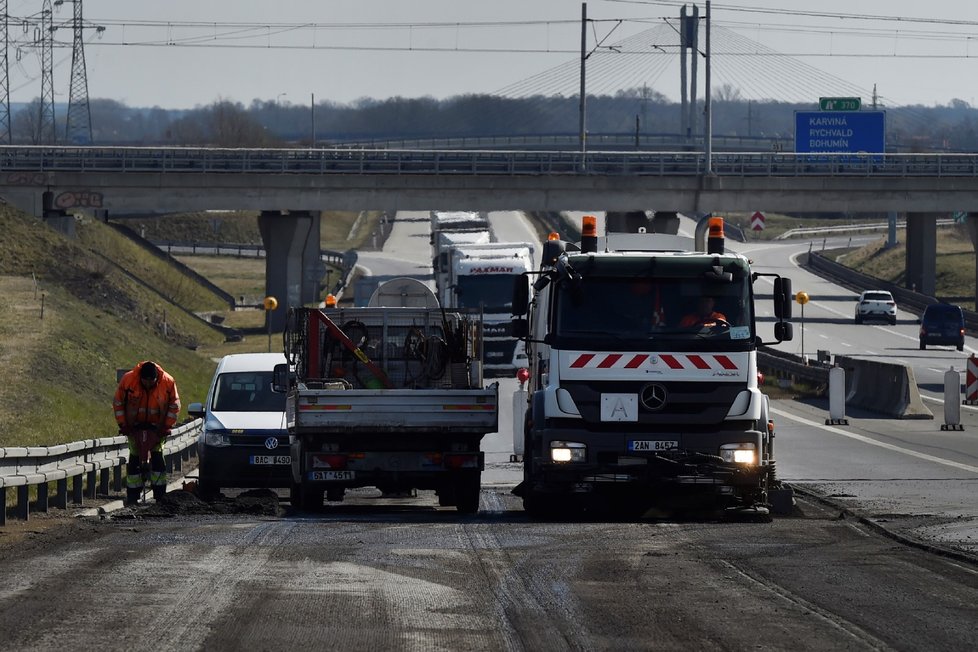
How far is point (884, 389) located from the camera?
3703 cm

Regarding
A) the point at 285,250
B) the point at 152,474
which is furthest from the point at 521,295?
the point at 285,250

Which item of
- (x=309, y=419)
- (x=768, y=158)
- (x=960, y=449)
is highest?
(x=768, y=158)

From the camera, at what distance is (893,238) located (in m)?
114

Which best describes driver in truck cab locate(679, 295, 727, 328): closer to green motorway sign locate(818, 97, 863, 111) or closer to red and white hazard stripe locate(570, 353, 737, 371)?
red and white hazard stripe locate(570, 353, 737, 371)

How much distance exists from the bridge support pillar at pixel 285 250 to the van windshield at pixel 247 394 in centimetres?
5278

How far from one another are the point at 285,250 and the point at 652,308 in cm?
6042

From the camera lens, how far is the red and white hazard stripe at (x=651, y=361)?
51.3 feet

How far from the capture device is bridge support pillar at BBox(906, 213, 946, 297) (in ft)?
278

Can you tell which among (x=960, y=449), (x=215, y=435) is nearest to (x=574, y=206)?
(x=960, y=449)

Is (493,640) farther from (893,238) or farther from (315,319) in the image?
(893,238)

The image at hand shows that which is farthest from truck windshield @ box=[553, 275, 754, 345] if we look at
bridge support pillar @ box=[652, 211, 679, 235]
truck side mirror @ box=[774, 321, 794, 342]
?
bridge support pillar @ box=[652, 211, 679, 235]

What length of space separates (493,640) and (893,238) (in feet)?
358

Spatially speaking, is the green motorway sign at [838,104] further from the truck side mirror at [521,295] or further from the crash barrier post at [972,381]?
the truck side mirror at [521,295]

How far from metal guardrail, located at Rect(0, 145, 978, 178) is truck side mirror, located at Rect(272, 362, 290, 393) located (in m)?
50.2
